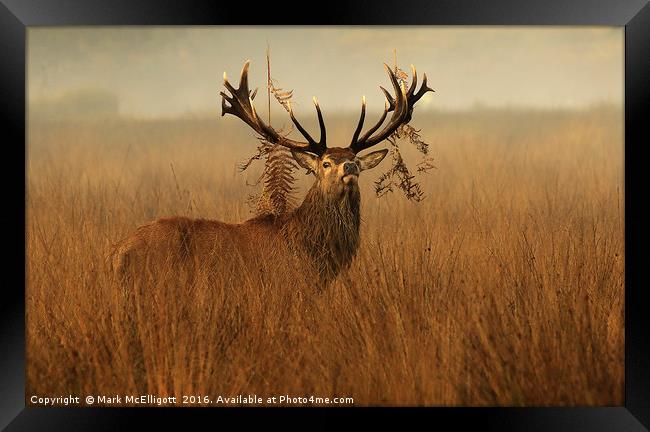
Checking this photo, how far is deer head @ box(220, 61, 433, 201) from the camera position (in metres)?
5.71

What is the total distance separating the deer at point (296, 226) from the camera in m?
5.60

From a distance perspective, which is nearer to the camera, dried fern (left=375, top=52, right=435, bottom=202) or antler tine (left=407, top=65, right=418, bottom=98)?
dried fern (left=375, top=52, right=435, bottom=202)

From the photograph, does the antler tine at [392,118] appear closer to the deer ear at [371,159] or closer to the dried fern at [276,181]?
the deer ear at [371,159]

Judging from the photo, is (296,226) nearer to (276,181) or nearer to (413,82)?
(276,181)

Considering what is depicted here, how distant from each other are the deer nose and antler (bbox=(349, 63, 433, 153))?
1.01 feet

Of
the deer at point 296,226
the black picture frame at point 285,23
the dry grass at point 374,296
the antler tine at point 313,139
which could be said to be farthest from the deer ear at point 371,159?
the black picture frame at point 285,23

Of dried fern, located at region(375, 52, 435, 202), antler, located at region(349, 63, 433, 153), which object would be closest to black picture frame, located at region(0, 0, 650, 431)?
dried fern, located at region(375, 52, 435, 202)

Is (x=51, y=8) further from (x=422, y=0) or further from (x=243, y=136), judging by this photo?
(x=243, y=136)

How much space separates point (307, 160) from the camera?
19.3ft

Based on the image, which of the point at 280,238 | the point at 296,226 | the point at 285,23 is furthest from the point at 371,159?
the point at 285,23

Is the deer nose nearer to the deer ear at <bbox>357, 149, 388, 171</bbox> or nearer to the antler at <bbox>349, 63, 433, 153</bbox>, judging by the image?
the deer ear at <bbox>357, 149, 388, 171</bbox>

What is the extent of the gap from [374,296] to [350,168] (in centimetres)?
126
